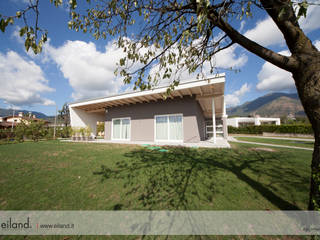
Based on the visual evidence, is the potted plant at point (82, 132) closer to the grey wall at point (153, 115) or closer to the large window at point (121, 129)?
the grey wall at point (153, 115)

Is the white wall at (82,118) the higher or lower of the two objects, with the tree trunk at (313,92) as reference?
higher

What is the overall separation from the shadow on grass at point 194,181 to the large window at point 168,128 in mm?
5413

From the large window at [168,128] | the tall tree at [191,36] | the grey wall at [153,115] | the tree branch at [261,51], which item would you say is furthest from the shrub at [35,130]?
the tree branch at [261,51]

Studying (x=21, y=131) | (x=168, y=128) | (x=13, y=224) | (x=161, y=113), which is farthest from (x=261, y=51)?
(x=21, y=131)

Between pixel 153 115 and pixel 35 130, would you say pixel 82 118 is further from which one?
pixel 153 115

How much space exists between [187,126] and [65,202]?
816 centimetres

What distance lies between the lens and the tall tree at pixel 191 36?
5.35 feet

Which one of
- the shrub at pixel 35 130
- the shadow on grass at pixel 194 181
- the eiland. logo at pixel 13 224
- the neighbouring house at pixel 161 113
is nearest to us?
the eiland. logo at pixel 13 224

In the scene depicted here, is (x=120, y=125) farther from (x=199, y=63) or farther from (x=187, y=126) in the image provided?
(x=199, y=63)

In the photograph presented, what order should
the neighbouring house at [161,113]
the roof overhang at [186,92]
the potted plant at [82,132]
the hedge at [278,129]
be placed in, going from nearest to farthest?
1. the roof overhang at [186,92]
2. the neighbouring house at [161,113]
3. the potted plant at [82,132]
4. the hedge at [278,129]

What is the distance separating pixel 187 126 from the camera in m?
9.43

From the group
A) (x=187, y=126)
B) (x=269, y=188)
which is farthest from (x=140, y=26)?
(x=187, y=126)

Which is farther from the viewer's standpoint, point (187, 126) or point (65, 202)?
point (187, 126)

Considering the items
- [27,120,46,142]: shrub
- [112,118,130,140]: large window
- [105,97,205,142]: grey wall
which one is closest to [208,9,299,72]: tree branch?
[105,97,205,142]: grey wall
